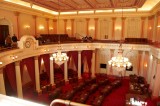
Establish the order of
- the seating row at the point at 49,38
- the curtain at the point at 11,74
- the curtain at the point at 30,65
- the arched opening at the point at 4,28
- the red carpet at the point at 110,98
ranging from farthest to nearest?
the seating row at the point at 49,38, the arched opening at the point at 4,28, the curtain at the point at 30,65, the red carpet at the point at 110,98, the curtain at the point at 11,74

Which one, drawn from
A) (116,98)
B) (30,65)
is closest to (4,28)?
(30,65)

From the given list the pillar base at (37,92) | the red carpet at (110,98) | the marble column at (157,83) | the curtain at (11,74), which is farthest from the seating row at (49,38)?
the marble column at (157,83)

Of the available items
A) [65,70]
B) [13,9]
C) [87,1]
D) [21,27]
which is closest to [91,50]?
[65,70]

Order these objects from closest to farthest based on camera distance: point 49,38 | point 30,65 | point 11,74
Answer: point 11,74 < point 30,65 < point 49,38

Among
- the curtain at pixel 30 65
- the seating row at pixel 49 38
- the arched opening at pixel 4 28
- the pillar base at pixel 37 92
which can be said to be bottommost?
the pillar base at pixel 37 92

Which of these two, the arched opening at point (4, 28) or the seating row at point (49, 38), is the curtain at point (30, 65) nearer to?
the seating row at point (49, 38)

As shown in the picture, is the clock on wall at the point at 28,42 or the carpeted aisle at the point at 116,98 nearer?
the clock on wall at the point at 28,42

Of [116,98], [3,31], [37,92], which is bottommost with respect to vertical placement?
[116,98]

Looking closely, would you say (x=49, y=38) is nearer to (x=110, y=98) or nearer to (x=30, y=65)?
(x=30, y=65)

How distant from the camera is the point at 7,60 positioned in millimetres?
8180

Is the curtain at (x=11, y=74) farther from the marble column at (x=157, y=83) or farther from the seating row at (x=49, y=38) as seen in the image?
the marble column at (x=157, y=83)

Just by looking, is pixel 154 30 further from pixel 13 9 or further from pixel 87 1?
pixel 13 9

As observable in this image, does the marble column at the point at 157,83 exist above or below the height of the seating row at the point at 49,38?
below

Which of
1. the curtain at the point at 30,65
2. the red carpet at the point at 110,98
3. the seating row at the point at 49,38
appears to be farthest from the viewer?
the seating row at the point at 49,38
